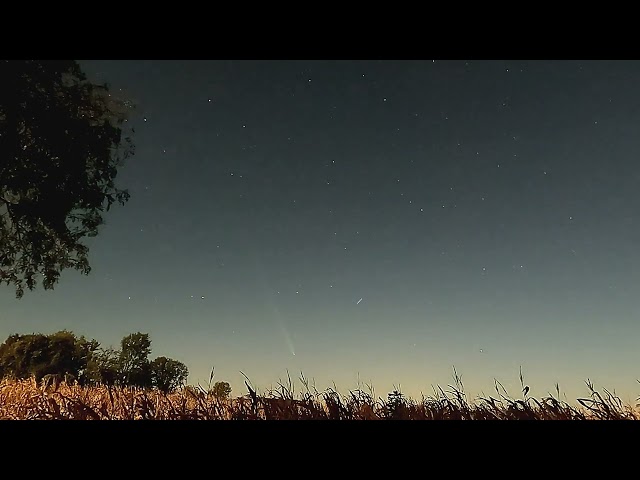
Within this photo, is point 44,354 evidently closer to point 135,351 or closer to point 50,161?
point 135,351

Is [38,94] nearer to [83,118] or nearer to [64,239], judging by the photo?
[83,118]

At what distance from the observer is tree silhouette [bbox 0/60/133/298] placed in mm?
9336

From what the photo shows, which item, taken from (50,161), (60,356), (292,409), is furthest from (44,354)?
(292,409)

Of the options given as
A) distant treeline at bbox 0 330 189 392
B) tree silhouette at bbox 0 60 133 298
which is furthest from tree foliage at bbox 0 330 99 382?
tree silhouette at bbox 0 60 133 298

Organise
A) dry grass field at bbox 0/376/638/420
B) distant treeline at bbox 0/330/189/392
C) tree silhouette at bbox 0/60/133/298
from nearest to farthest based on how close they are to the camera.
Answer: dry grass field at bbox 0/376/638/420 → tree silhouette at bbox 0/60/133/298 → distant treeline at bbox 0/330/189/392

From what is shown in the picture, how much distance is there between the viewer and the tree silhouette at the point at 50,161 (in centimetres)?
934

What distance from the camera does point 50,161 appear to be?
9812mm

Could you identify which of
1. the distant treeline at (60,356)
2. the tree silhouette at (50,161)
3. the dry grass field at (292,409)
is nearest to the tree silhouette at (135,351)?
the distant treeline at (60,356)

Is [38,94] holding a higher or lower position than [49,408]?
higher

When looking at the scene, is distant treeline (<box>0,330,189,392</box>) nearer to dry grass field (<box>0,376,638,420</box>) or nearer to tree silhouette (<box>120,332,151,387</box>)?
tree silhouette (<box>120,332,151,387</box>)

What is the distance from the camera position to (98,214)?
35.0 feet
